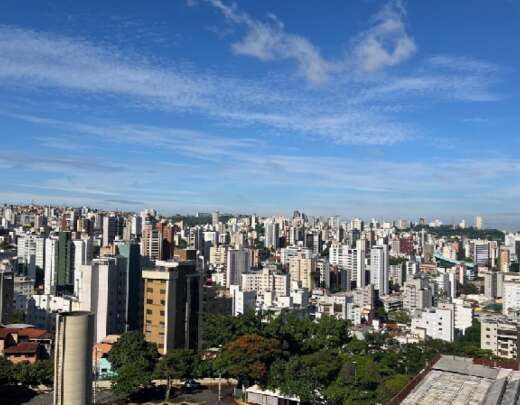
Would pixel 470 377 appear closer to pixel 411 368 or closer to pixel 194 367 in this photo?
pixel 411 368

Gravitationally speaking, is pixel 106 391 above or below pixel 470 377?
below

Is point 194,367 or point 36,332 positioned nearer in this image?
point 194,367

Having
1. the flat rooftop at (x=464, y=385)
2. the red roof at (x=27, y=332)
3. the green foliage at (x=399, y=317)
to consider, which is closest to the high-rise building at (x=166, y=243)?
the green foliage at (x=399, y=317)

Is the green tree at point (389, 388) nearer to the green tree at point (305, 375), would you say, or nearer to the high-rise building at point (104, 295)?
the green tree at point (305, 375)

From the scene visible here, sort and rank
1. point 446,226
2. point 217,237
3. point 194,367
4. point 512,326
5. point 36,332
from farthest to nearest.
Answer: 1. point 446,226
2. point 217,237
3. point 512,326
4. point 36,332
5. point 194,367

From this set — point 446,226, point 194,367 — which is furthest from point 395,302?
point 446,226

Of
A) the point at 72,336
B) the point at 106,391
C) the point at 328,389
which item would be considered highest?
the point at 72,336
